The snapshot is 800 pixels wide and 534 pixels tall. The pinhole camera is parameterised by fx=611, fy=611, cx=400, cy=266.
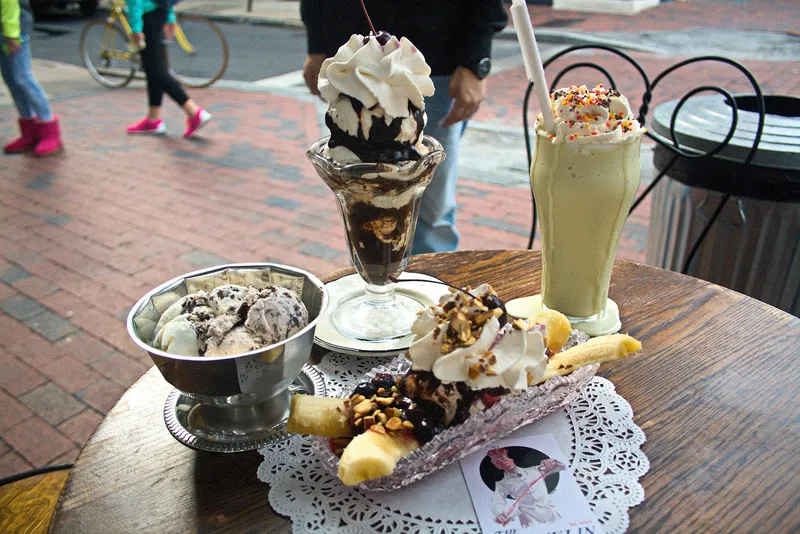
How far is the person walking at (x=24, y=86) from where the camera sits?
398 centimetres

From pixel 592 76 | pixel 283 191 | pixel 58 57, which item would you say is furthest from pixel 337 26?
pixel 58 57

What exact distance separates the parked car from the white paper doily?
12.5 metres

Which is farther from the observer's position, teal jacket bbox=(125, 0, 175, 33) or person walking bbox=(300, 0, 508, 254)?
teal jacket bbox=(125, 0, 175, 33)

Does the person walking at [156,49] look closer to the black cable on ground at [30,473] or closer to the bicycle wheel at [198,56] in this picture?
the bicycle wheel at [198,56]

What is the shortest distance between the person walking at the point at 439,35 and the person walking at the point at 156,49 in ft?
9.49

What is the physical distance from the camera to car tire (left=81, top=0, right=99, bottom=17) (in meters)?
11.4

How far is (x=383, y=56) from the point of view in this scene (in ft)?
3.75

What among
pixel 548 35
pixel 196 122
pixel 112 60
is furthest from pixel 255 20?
pixel 196 122

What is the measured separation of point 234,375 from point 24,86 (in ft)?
14.4

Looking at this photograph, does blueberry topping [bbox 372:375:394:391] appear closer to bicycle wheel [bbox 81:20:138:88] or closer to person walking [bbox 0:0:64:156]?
person walking [bbox 0:0:64:156]

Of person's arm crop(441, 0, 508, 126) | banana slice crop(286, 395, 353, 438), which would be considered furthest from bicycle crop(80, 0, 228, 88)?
banana slice crop(286, 395, 353, 438)

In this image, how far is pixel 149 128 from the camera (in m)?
4.98

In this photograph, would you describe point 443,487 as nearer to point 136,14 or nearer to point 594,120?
point 594,120

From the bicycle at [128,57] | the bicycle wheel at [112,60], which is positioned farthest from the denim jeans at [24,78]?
the bicycle wheel at [112,60]
